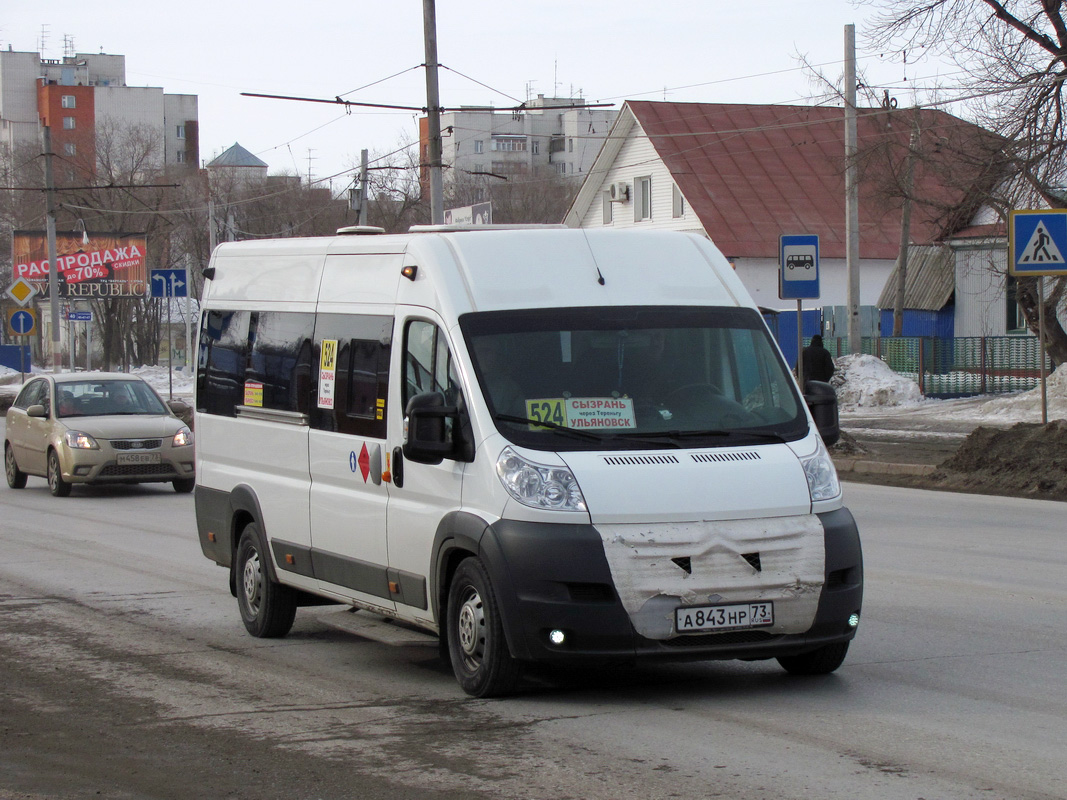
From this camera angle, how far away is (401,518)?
23.8ft

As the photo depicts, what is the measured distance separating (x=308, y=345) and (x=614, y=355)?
2.07 meters

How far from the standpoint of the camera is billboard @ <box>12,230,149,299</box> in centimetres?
5966

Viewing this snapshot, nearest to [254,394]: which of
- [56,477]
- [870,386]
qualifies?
[56,477]

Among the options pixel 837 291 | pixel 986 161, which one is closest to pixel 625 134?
pixel 837 291

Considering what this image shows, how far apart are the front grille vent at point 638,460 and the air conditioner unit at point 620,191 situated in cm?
4795

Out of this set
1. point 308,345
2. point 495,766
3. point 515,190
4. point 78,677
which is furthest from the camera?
point 515,190

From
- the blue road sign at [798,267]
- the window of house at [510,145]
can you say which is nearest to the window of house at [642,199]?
the blue road sign at [798,267]

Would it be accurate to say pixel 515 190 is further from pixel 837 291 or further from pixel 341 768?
pixel 341 768

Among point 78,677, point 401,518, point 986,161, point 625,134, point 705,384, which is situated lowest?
point 78,677

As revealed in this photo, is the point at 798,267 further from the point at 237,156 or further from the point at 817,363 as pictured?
the point at 237,156

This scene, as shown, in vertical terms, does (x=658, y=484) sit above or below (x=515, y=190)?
below

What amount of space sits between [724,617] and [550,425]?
115 centimetres

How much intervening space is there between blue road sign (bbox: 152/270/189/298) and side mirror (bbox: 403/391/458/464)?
25.8 meters

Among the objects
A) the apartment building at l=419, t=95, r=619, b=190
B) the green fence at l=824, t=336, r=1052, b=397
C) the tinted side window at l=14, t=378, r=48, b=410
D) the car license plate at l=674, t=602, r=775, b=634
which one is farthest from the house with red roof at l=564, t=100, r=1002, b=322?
the apartment building at l=419, t=95, r=619, b=190
